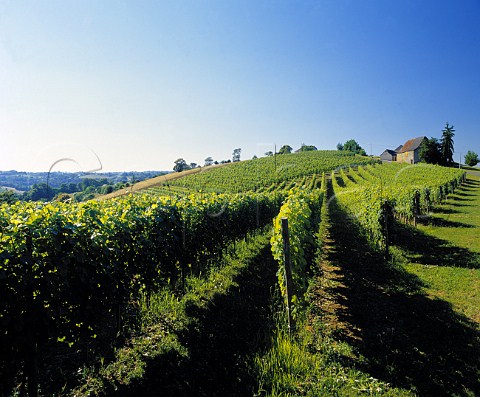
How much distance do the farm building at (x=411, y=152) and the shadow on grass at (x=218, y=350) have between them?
95324 millimetres

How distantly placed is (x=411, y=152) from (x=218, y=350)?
102m

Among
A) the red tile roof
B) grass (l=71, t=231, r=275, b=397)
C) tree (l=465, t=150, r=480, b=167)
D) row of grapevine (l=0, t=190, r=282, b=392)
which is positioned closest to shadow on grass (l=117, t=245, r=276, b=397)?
grass (l=71, t=231, r=275, b=397)

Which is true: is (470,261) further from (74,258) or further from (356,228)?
(74,258)

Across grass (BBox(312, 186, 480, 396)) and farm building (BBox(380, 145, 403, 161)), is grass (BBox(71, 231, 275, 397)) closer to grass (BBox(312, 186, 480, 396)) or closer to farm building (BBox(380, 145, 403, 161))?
grass (BBox(312, 186, 480, 396))

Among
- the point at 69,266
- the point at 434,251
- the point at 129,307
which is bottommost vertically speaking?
the point at 434,251

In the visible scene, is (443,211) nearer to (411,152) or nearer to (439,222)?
(439,222)

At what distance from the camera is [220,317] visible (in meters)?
5.86

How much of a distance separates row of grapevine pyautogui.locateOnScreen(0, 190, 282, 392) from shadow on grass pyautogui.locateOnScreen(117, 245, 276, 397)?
116cm

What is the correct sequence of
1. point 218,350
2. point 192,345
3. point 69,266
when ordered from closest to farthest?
point 69,266, point 218,350, point 192,345

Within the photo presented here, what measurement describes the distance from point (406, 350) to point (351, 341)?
841mm

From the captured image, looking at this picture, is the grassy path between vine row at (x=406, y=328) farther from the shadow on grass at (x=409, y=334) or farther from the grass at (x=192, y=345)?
the grass at (x=192, y=345)

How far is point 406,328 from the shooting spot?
5.51 metres

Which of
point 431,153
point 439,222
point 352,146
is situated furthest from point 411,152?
point 439,222

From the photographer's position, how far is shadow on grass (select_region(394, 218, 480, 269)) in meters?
9.87
